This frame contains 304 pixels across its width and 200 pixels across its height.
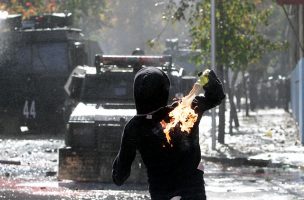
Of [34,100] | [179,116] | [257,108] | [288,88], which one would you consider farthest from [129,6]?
[179,116]

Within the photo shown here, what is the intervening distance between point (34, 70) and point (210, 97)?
68.7ft

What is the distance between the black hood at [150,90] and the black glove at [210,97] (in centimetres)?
29

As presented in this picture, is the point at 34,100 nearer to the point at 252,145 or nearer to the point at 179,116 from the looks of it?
the point at 252,145

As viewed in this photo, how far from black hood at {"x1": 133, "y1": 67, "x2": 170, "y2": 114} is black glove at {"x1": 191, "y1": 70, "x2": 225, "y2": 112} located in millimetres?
290

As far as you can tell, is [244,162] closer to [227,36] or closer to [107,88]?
[107,88]

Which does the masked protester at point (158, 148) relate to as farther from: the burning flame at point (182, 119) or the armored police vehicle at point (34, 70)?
the armored police vehicle at point (34, 70)

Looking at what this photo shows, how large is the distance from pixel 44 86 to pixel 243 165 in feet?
30.8

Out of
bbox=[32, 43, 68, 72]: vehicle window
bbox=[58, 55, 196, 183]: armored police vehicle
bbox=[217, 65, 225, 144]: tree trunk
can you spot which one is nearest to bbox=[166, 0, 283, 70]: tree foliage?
bbox=[217, 65, 225, 144]: tree trunk

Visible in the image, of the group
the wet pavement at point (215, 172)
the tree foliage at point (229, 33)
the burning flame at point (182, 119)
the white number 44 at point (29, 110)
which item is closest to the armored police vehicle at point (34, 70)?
the white number 44 at point (29, 110)

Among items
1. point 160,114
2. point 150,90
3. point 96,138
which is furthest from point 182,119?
point 96,138

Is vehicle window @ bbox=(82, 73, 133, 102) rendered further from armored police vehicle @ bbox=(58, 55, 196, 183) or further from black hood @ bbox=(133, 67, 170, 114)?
black hood @ bbox=(133, 67, 170, 114)

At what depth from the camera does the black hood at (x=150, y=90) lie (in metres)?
5.36

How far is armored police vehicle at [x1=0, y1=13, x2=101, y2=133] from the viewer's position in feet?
85.7

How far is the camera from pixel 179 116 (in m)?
5.49
